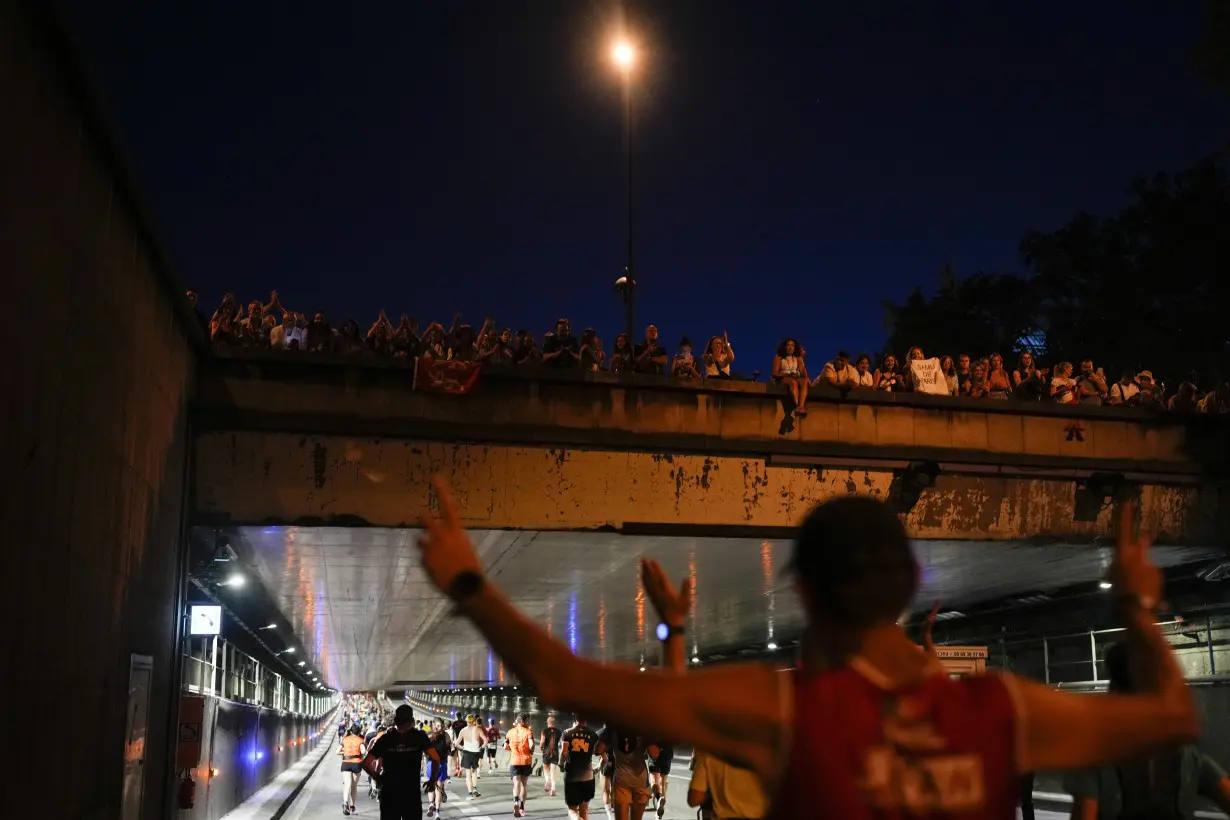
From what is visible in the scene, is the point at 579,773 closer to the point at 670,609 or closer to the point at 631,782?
the point at 631,782

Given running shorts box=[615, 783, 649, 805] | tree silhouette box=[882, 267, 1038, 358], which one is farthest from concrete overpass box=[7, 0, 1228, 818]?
tree silhouette box=[882, 267, 1038, 358]

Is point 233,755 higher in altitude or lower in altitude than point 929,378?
lower

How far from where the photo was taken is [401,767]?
44.9 ft

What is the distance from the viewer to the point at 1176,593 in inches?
838

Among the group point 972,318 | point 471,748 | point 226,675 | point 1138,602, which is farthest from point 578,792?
point 972,318

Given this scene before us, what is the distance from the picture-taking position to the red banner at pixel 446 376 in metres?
15.2

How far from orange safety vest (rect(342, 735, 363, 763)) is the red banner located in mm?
12261

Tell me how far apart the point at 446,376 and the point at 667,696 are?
13.6 m

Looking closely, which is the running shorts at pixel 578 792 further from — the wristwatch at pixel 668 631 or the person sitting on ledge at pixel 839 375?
the wristwatch at pixel 668 631

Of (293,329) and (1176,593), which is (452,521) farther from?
(1176,593)

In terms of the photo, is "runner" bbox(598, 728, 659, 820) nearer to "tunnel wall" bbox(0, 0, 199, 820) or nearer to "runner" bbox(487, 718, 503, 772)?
"tunnel wall" bbox(0, 0, 199, 820)

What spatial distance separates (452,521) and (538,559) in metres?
17.2

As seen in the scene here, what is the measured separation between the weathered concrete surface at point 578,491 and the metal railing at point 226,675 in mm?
2449

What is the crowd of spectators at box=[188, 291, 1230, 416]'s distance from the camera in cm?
1593
